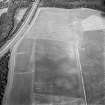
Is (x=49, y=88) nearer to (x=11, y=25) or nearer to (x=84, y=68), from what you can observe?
(x=84, y=68)

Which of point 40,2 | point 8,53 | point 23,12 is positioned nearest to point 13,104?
point 8,53

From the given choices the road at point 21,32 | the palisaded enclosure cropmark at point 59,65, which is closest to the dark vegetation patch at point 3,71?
the palisaded enclosure cropmark at point 59,65

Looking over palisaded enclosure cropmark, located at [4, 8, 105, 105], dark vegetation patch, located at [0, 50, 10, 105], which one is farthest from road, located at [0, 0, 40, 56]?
dark vegetation patch, located at [0, 50, 10, 105]

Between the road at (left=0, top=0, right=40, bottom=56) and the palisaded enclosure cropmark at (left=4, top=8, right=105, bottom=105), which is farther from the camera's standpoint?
the road at (left=0, top=0, right=40, bottom=56)

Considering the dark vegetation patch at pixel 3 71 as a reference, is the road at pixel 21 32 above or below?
above

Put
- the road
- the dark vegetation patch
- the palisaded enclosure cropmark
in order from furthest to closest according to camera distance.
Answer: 1. the road
2. the dark vegetation patch
3. the palisaded enclosure cropmark

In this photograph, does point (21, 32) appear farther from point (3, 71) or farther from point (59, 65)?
point (59, 65)

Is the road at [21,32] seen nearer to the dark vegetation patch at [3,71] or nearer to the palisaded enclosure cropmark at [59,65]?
the palisaded enclosure cropmark at [59,65]

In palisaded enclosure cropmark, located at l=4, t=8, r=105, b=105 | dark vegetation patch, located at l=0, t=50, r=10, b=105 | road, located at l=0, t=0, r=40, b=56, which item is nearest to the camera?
palisaded enclosure cropmark, located at l=4, t=8, r=105, b=105

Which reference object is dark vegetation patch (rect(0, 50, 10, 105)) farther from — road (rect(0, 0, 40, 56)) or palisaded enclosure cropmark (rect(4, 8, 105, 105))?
road (rect(0, 0, 40, 56))
